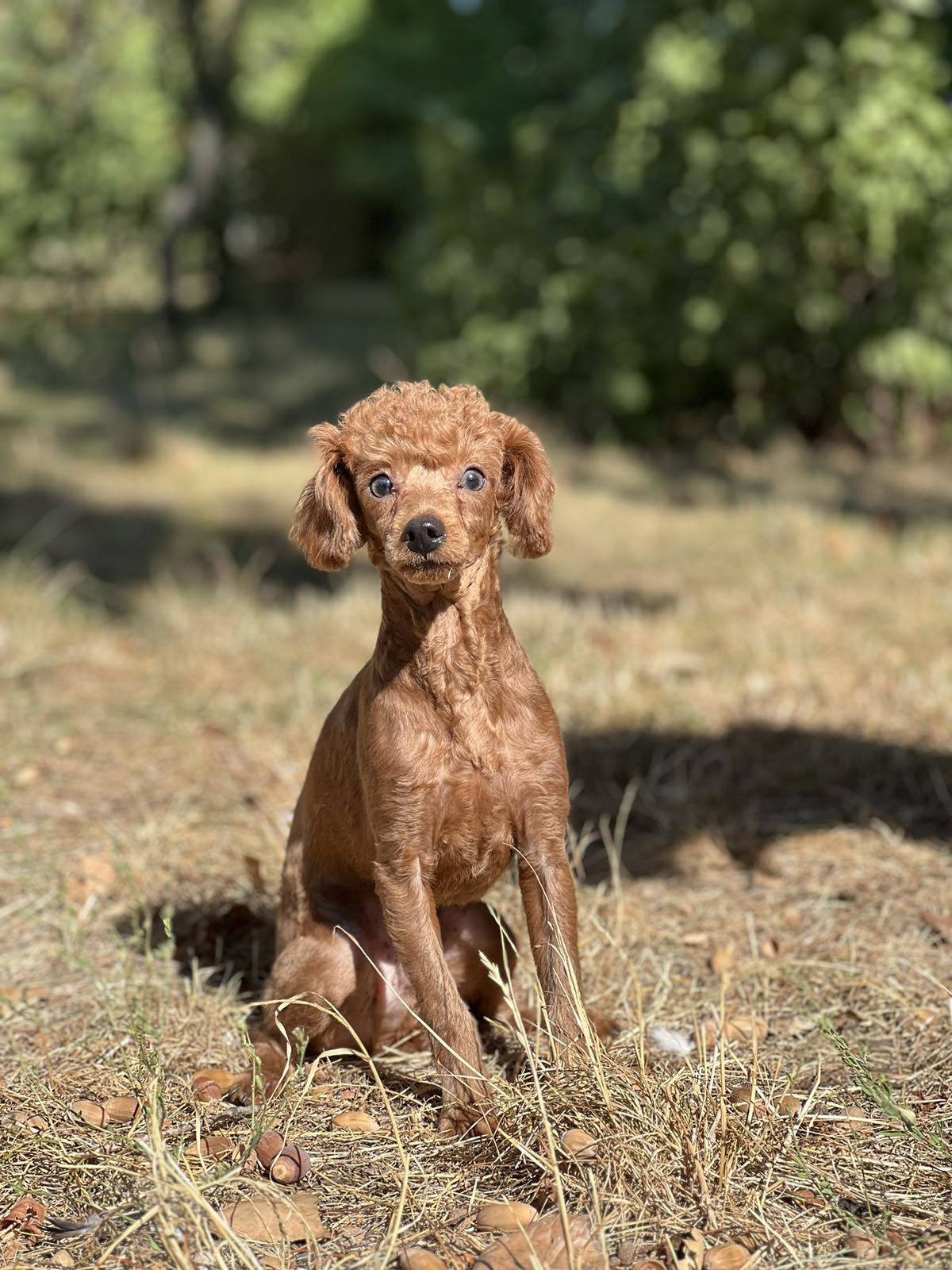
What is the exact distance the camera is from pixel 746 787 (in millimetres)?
4227

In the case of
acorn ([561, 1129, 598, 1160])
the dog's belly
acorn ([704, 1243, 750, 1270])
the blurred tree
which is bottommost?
acorn ([704, 1243, 750, 1270])

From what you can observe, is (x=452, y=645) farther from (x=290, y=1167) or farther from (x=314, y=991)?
(x=290, y=1167)

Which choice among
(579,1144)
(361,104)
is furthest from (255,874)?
(361,104)

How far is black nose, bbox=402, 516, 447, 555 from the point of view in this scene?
2294 millimetres

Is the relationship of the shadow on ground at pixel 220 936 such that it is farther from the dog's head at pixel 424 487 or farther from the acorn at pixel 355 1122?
the dog's head at pixel 424 487

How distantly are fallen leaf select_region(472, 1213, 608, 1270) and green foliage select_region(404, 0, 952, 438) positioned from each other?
25.8 ft

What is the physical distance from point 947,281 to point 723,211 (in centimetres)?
172

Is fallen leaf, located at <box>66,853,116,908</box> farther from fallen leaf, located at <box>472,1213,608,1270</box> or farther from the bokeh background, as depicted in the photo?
fallen leaf, located at <box>472,1213,608,1270</box>

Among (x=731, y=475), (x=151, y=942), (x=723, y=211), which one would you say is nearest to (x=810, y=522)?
(x=731, y=475)

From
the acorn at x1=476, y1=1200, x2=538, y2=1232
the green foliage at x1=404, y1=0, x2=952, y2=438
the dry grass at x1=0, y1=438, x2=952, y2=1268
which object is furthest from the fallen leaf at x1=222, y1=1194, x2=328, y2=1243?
the green foliage at x1=404, y1=0, x2=952, y2=438

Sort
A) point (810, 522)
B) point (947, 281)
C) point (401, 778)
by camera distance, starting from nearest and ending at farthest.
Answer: point (401, 778) → point (810, 522) → point (947, 281)

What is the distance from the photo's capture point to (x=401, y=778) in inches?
98.9

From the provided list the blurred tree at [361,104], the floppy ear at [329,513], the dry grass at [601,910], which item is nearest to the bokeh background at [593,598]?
the dry grass at [601,910]

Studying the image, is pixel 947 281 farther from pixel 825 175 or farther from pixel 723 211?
pixel 723 211
